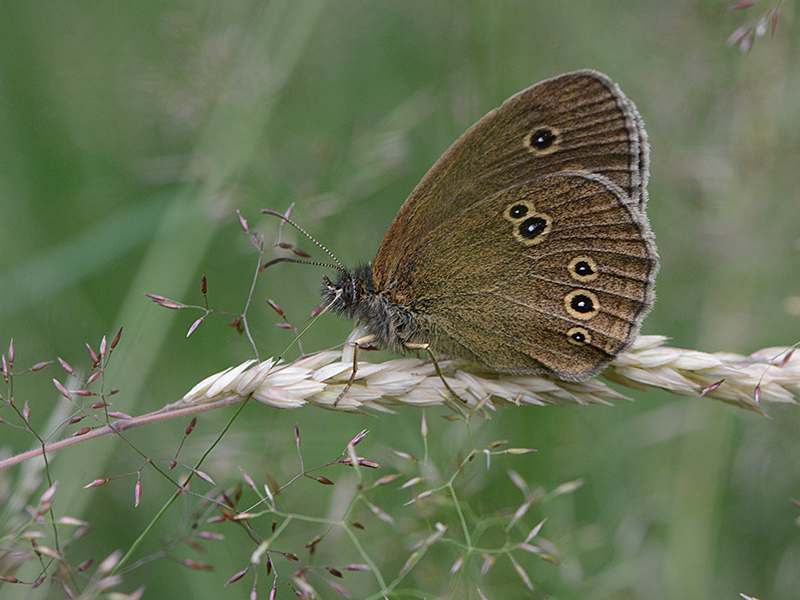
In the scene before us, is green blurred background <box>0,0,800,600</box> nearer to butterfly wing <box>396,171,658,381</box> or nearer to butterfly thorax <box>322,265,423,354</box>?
butterfly wing <box>396,171,658,381</box>

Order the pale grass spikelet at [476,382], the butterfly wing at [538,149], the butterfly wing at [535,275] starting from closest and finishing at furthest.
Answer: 1. the pale grass spikelet at [476,382]
2. the butterfly wing at [535,275]
3. the butterfly wing at [538,149]

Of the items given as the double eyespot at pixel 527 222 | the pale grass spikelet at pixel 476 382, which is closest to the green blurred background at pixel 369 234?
the pale grass spikelet at pixel 476 382

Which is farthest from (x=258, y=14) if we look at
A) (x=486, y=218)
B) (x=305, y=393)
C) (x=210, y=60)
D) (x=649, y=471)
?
(x=649, y=471)

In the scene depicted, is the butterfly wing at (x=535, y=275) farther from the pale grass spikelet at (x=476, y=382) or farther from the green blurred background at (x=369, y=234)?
the green blurred background at (x=369, y=234)

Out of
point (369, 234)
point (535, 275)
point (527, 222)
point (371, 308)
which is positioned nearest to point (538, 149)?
point (527, 222)

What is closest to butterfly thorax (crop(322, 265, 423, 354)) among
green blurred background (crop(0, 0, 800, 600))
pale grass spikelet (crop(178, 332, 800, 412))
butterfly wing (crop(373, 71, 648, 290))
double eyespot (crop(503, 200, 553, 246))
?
butterfly wing (crop(373, 71, 648, 290))
